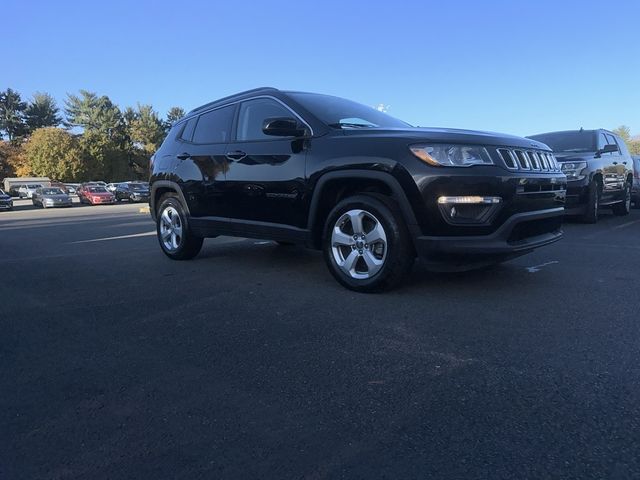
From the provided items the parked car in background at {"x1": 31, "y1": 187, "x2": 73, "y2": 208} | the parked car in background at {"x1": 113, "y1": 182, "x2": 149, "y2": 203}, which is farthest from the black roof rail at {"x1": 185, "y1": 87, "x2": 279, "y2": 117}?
the parked car in background at {"x1": 113, "y1": 182, "x2": 149, "y2": 203}

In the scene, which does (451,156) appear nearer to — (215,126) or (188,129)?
(215,126)

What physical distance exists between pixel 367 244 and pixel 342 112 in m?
1.57

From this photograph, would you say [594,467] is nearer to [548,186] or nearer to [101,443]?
[101,443]

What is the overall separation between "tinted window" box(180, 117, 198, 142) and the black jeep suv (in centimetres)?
46

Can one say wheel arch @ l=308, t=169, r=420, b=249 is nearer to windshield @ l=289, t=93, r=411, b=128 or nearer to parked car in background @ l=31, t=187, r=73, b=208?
windshield @ l=289, t=93, r=411, b=128

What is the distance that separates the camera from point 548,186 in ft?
15.2

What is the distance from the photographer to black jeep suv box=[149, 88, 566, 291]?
407 centimetres

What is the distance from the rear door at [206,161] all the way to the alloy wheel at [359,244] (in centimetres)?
173

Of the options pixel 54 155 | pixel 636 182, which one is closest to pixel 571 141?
pixel 636 182

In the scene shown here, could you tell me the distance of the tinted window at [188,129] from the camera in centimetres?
659

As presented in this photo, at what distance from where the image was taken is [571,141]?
10.1 m

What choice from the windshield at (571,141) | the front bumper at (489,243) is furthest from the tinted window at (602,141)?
the front bumper at (489,243)

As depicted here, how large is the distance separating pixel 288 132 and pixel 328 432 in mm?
3107

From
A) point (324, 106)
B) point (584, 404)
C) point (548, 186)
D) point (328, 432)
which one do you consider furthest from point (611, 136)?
point (328, 432)
